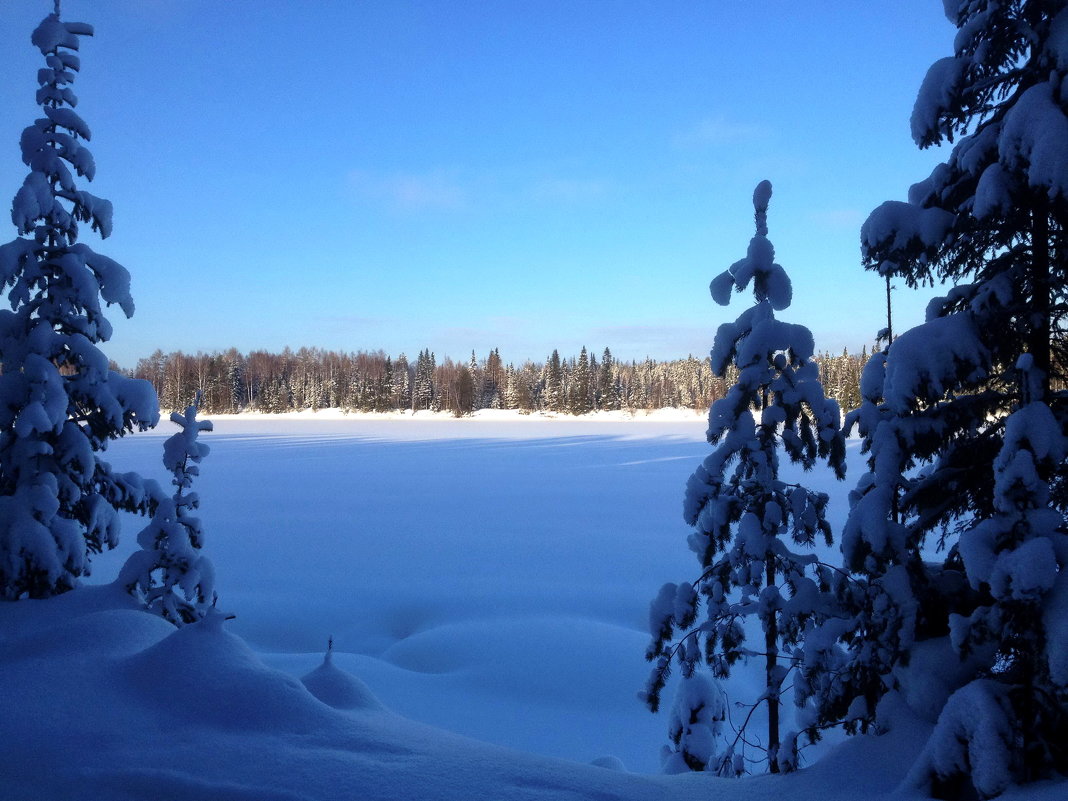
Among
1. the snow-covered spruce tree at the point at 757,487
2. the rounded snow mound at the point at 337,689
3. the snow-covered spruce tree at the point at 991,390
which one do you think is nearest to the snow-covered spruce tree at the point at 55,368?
the rounded snow mound at the point at 337,689

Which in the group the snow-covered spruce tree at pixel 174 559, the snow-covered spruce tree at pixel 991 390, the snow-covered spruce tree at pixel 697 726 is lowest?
the snow-covered spruce tree at pixel 697 726

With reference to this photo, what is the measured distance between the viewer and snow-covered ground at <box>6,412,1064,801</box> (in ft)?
12.3

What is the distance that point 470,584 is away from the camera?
47.2ft

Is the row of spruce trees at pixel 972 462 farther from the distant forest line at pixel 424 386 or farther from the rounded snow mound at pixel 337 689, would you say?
the distant forest line at pixel 424 386

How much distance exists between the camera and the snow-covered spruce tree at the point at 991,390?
3127 mm

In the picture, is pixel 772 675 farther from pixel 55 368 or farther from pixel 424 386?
pixel 424 386

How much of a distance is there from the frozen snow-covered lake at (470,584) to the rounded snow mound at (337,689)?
3447 mm

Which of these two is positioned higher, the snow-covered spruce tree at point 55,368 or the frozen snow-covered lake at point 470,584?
the snow-covered spruce tree at point 55,368

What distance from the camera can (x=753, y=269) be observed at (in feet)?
19.9

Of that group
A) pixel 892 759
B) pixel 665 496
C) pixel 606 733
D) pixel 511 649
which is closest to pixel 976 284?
pixel 892 759

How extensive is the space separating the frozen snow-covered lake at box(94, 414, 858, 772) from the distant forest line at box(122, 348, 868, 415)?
71.0 metres

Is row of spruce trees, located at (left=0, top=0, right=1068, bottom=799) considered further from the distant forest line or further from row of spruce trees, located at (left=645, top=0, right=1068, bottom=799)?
the distant forest line

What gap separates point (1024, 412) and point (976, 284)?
1148 mm

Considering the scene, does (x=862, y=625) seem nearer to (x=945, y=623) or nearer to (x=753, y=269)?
(x=945, y=623)
